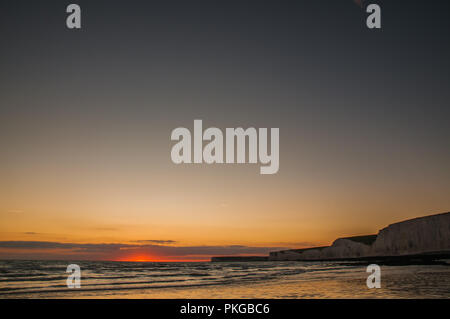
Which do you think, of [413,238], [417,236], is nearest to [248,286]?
[417,236]

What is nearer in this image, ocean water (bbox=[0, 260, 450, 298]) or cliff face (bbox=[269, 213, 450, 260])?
ocean water (bbox=[0, 260, 450, 298])

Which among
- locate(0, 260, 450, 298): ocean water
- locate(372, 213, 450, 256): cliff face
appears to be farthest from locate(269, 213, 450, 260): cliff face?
locate(0, 260, 450, 298): ocean water

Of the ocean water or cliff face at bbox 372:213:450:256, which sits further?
cliff face at bbox 372:213:450:256

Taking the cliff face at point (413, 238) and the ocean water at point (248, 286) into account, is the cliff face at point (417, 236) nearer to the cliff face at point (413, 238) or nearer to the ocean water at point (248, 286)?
the cliff face at point (413, 238)

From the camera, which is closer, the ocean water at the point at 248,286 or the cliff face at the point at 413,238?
the ocean water at the point at 248,286

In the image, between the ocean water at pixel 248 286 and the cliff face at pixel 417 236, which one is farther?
the cliff face at pixel 417 236

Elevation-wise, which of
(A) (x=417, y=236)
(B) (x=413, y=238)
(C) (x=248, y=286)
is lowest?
(B) (x=413, y=238)

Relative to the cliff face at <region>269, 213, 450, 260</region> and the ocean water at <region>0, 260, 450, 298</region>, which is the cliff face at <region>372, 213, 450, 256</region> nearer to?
the cliff face at <region>269, 213, 450, 260</region>

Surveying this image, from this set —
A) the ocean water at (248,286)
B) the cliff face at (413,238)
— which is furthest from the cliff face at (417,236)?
the ocean water at (248,286)

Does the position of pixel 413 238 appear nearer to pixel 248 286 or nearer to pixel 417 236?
pixel 417 236
